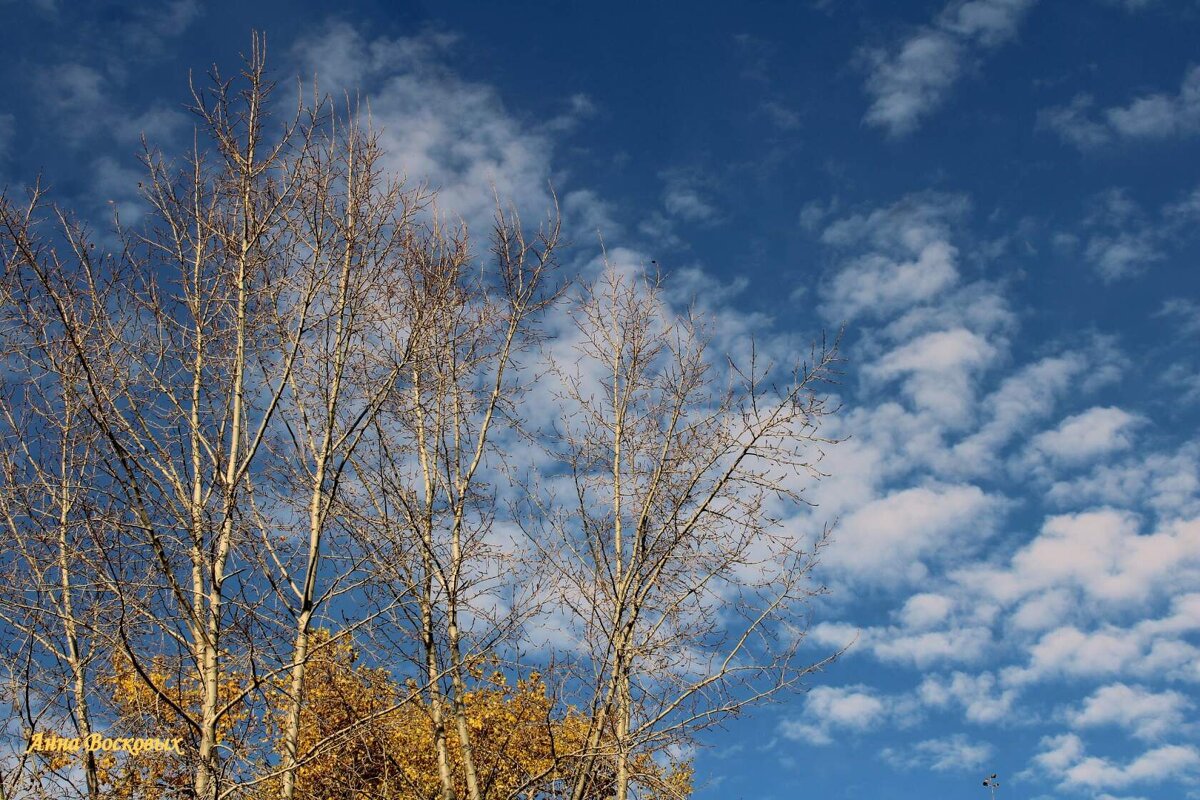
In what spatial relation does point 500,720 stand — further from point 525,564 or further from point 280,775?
point 280,775

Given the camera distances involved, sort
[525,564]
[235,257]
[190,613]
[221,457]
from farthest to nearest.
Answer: [525,564]
[235,257]
[221,457]
[190,613]

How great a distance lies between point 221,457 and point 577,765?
11.5ft

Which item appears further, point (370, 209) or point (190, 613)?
point (370, 209)

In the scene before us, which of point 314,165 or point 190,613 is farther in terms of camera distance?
point 314,165

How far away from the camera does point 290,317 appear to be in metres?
6.82

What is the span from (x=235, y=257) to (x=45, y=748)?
4.34 meters

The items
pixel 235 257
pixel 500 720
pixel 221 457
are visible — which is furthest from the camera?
pixel 500 720

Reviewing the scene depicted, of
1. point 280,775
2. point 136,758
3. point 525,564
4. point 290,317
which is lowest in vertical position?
point 280,775

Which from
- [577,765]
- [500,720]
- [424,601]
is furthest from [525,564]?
[500,720]

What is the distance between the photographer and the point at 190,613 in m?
5.57

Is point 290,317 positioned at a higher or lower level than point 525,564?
higher

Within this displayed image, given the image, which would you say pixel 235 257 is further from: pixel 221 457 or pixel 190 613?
pixel 190 613

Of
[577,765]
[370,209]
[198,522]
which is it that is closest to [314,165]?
[370,209]

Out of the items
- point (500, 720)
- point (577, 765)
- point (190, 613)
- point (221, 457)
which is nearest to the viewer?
point (190, 613)
